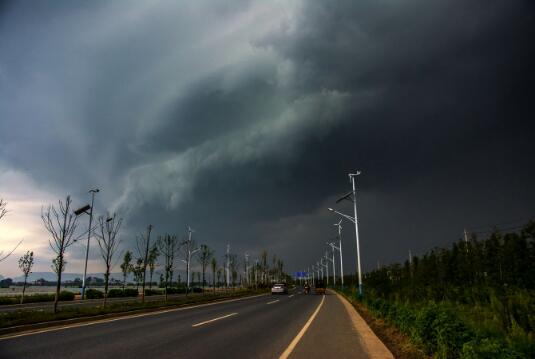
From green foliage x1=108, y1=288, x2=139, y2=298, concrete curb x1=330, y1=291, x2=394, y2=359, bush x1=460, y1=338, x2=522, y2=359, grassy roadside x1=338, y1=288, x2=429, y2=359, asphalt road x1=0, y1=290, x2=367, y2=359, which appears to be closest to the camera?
bush x1=460, y1=338, x2=522, y2=359

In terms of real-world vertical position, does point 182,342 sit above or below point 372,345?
above

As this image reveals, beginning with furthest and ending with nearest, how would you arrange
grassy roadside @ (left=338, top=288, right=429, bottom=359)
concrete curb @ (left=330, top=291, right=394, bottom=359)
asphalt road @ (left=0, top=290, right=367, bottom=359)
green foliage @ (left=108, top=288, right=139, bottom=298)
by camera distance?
green foliage @ (left=108, top=288, right=139, bottom=298), concrete curb @ (left=330, top=291, right=394, bottom=359), asphalt road @ (left=0, top=290, right=367, bottom=359), grassy roadside @ (left=338, top=288, right=429, bottom=359)

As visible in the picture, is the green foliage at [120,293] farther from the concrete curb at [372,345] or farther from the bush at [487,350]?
the bush at [487,350]

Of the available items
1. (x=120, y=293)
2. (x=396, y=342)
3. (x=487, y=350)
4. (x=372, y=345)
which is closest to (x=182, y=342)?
(x=372, y=345)

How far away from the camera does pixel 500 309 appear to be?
1032cm

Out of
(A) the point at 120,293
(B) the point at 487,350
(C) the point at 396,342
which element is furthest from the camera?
(A) the point at 120,293

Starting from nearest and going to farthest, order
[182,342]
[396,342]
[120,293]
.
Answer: [182,342], [396,342], [120,293]

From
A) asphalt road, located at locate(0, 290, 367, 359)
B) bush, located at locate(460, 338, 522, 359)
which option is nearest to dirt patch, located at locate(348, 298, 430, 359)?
asphalt road, located at locate(0, 290, 367, 359)

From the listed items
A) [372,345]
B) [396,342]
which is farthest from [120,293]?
[396,342]

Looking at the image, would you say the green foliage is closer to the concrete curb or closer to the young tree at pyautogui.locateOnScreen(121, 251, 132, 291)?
the young tree at pyautogui.locateOnScreen(121, 251, 132, 291)

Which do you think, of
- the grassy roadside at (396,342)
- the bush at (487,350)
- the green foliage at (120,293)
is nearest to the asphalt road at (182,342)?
the grassy roadside at (396,342)

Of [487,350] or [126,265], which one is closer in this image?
[487,350]

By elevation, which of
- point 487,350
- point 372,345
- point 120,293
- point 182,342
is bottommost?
point 120,293

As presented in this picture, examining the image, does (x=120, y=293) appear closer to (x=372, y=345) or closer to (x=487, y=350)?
(x=372, y=345)
